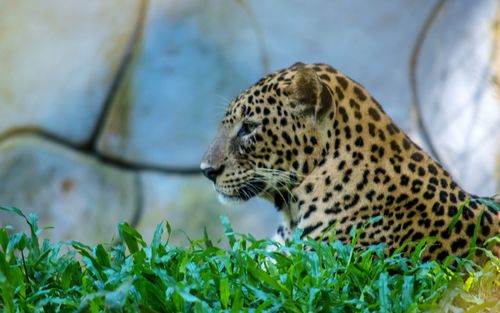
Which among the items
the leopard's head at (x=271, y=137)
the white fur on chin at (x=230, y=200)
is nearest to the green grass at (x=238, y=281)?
the leopard's head at (x=271, y=137)

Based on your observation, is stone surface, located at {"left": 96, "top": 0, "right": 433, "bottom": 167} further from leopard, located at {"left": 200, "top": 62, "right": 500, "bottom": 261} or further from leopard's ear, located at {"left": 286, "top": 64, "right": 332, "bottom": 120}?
leopard's ear, located at {"left": 286, "top": 64, "right": 332, "bottom": 120}

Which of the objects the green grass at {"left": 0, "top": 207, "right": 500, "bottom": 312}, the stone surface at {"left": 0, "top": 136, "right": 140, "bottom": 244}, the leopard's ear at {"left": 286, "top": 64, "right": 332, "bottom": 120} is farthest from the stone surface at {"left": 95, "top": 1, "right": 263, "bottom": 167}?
the green grass at {"left": 0, "top": 207, "right": 500, "bottom": 312}

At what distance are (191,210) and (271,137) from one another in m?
4.56

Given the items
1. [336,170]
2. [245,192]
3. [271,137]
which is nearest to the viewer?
[336,170]

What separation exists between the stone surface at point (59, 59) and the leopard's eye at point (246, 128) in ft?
14.9

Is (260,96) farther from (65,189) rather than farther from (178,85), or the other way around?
(65,189)

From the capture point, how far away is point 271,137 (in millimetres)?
5719

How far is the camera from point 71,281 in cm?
484

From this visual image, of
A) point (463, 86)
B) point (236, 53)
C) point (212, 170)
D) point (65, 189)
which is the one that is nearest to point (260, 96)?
point (212, 170)

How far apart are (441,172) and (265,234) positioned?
15.4ft

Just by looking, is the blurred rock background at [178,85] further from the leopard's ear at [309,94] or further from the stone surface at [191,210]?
the leopard's ear at [309,94]

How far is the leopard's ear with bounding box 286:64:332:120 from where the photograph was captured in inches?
218

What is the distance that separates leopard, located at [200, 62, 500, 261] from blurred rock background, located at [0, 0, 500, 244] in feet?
13.7

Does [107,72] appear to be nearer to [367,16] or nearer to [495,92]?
[367,16]
